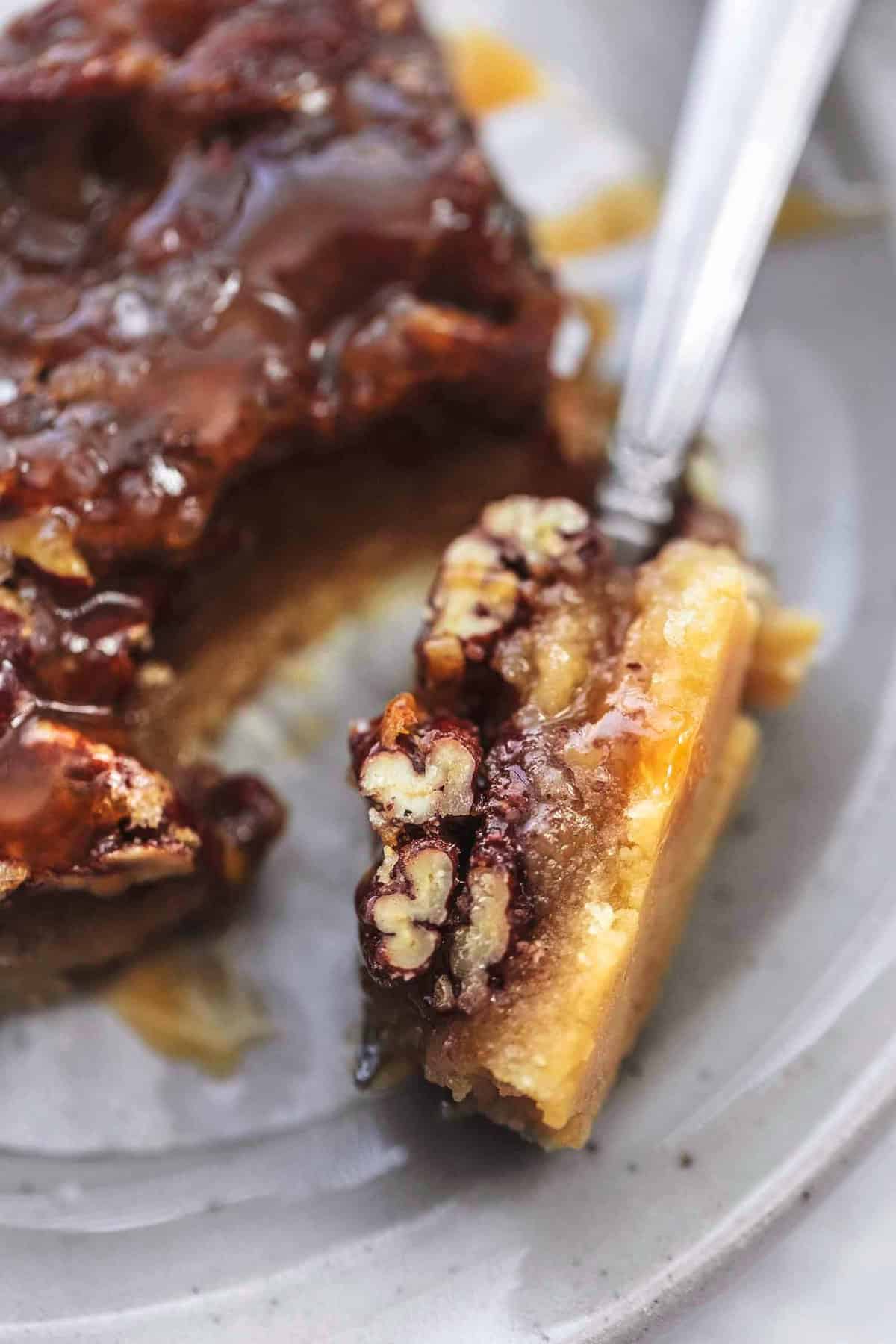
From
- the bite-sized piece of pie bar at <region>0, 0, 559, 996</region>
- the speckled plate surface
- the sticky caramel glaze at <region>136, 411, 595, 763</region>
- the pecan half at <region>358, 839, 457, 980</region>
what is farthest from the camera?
the sticky caramel glaze at <region>136, 411, 595, 763</region>

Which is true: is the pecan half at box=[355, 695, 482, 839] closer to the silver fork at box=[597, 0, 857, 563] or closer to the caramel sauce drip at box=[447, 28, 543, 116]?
the silver fork at box=[597, 0, 857, 563]

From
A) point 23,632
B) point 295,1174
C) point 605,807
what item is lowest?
point 295,1174

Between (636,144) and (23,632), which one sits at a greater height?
(636,144)

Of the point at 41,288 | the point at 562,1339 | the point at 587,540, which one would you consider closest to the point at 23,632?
the point at 41,288

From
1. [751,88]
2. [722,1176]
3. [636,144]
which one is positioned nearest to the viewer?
[722,1176]

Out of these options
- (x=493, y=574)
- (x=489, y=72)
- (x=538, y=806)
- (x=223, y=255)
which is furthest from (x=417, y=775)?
(x=489, y=72)

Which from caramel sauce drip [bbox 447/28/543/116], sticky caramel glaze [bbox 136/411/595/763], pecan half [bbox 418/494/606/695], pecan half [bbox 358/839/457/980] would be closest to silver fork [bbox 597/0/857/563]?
sticky caramel glaze [bbox 136/411/595/763]

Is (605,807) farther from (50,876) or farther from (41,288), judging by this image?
(41,288)
